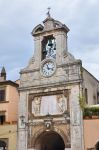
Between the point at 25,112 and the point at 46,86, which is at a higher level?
the point at 46,86

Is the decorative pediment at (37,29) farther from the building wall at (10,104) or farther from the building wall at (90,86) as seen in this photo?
the building wall at (10,104)

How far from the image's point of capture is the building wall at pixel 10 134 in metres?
32.3

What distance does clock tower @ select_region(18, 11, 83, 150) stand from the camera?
30.3 m

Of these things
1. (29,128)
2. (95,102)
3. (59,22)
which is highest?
(59,22)

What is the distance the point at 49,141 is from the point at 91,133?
22.6 ft

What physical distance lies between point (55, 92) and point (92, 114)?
4369 mm

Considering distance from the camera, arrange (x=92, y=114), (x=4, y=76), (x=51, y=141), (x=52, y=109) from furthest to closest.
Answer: (x=4, y=76), (x=51, y=141), (x=52, y=109), (x=92, y=114)

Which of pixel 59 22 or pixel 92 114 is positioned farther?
pixel 59 22

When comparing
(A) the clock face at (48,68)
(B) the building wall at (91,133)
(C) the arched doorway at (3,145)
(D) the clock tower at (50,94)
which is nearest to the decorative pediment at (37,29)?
(D) the clock tower at (50,94)

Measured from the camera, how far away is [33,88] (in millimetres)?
33156

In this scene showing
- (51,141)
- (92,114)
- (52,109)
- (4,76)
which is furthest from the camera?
(4,76)

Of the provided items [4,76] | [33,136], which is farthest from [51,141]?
[4,76]

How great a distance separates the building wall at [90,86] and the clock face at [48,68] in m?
3.38

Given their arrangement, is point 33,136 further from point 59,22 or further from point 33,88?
point 59,22
